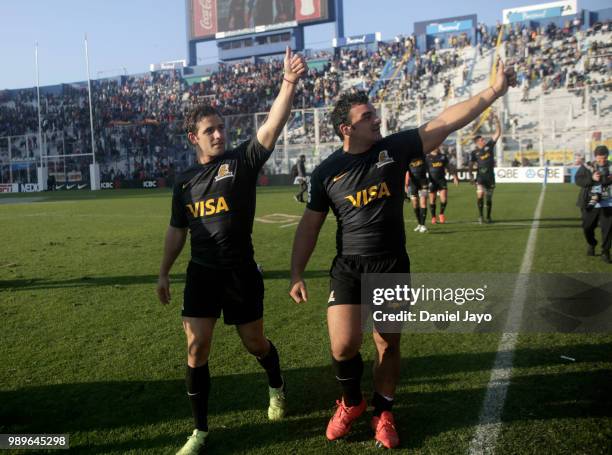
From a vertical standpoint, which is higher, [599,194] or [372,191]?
[372,191]

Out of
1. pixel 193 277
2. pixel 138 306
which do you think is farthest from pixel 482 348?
pixel 138 306

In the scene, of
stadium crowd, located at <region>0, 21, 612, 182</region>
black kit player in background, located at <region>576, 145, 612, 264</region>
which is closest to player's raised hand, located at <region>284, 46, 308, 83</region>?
black kit player in background, located at <region>576, 145, 612, 264</region>

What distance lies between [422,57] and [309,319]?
46.0 metres

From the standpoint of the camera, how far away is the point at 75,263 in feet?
34.2

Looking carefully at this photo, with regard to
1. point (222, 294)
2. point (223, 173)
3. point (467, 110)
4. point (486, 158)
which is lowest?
point (222, 294)

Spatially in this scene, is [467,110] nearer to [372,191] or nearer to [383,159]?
[383,159]

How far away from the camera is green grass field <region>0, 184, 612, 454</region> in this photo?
3590 mm

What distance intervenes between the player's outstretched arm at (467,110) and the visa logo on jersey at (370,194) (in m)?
0.42

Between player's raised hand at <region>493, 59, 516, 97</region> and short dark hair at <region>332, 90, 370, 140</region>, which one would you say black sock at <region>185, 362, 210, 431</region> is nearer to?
short dark hair at <region>332, 90, 370, 140</region>

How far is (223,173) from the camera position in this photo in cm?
365

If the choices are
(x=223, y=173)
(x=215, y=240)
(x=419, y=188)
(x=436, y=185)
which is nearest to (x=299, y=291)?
(x=215, y=240)

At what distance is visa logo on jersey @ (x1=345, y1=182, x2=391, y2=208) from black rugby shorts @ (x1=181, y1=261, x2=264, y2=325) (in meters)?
0.89

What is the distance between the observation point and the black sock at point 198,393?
140 inches

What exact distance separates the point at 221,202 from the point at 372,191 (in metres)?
1.00
